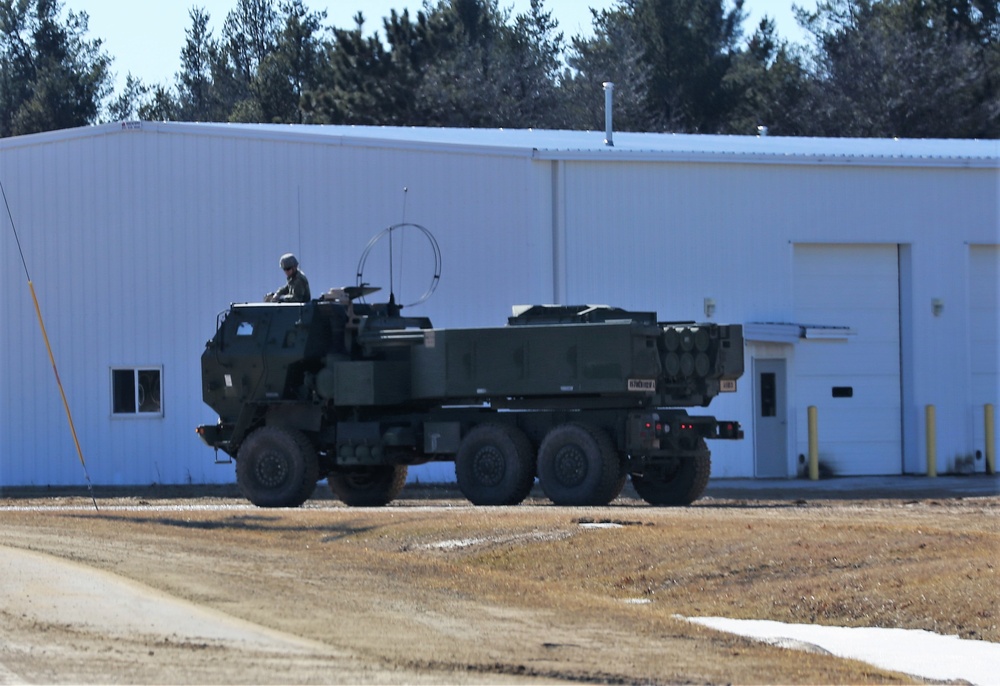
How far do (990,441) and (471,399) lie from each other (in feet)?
42.3

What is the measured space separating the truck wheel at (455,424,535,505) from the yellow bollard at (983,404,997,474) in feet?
40.5

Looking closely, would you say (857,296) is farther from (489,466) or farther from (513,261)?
(489,466)

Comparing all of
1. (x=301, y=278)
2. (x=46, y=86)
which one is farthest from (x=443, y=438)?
(x=46, y=86)

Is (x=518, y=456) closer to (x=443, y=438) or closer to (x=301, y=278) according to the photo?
(x=443, y=438)

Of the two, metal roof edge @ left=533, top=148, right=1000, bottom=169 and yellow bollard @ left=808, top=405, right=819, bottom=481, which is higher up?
metal roof edge @ left=533, top=148, right=1000, bottom=169

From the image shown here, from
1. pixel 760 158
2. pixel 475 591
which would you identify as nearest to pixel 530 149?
pixel 760 158

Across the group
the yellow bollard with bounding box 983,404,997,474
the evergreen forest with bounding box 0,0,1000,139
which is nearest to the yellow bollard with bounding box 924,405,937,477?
the yellow bollard with bounding box 983,404,997,474

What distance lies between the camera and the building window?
2908cm

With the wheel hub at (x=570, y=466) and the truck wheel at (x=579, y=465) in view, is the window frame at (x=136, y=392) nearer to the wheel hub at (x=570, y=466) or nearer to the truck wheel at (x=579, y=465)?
the truck wheel at (x=579, y=465)

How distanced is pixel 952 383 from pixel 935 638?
19.1 m

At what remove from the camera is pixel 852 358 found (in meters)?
29.5

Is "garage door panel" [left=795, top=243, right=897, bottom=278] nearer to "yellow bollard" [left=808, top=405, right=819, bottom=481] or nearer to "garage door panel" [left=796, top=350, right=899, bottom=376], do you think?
"garage door panel" [left=796, top=350, right=899, bottom=376]

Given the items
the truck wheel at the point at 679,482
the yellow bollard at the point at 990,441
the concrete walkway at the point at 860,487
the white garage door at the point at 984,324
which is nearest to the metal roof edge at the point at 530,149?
the white garage door at the point at 984,324

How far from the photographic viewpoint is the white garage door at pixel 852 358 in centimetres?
2931
